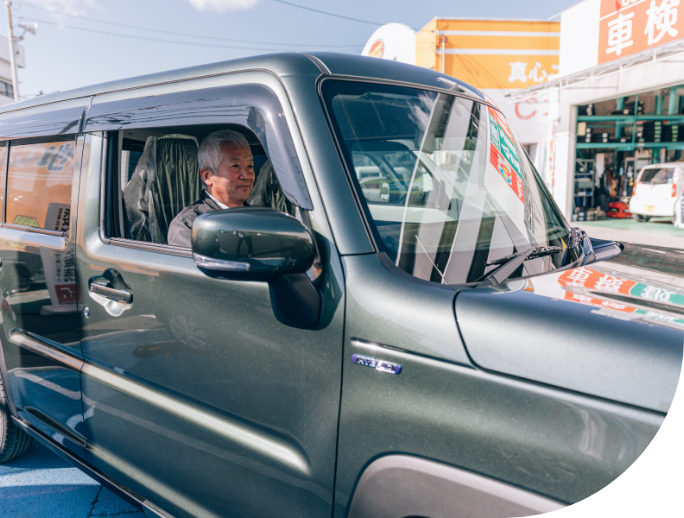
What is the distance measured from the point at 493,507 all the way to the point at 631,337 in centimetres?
45

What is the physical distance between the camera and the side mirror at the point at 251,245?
1206 millimetres

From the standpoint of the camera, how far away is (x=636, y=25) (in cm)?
1245

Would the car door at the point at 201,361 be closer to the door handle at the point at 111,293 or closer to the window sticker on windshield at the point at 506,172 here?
the door handle at the point at 111,293

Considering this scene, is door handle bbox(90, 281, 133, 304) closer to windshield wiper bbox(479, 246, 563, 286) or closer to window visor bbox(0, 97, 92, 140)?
window visor bbox(0, 97, 92, 140)

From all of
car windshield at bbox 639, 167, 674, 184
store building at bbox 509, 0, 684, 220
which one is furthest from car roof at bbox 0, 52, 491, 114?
car windshield at bbox 639, 167, 674, 184

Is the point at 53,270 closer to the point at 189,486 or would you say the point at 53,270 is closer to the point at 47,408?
the point at 47,408

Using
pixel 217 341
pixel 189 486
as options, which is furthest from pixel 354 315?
pixel 189 486

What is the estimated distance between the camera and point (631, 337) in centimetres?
97

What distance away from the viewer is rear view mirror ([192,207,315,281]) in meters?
1.21

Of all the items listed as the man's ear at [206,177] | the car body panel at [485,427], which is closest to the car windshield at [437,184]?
the car body panel at [485,427]

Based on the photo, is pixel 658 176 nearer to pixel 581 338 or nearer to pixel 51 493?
pixel 581 338

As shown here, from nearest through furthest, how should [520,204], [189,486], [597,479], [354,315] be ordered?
[597,479]
[354,315]
[189,486]
[520,204]

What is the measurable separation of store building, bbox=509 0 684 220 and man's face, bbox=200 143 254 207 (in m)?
10.9

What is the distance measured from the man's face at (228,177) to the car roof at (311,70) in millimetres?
548
